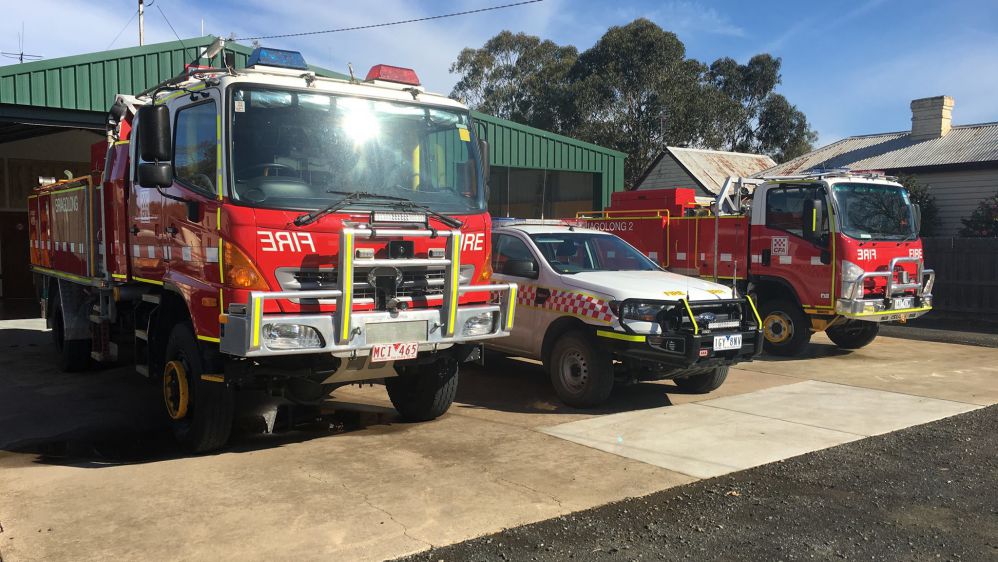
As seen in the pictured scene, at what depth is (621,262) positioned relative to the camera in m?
9.17

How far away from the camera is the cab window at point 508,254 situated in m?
8.74

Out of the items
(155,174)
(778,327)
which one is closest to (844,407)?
(778,327)

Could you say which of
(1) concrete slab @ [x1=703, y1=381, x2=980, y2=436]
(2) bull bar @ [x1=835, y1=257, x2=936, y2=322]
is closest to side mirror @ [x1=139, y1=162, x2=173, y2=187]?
(1) concrete slab @ [x1=703, y1=381, x2=980, y2=436]

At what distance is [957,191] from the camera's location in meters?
22.2

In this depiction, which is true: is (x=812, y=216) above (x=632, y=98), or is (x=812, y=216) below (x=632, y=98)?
below

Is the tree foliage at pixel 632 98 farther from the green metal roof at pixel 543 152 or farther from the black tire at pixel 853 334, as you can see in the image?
the black tire at pixel 853 334

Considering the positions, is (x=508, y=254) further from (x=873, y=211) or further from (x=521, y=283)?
(x=873, y=211)

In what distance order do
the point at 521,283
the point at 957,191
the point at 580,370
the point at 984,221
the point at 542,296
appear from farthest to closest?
the point at 957,191 < the point at 984,221 < the point at 521,283 < the point at 542,296 < the point at 580,370

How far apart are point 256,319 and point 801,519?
3.73 meters

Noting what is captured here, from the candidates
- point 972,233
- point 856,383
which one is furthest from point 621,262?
point 972,233

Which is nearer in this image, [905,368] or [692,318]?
[692,318]

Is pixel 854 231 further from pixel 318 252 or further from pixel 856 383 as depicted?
pixel 318 252

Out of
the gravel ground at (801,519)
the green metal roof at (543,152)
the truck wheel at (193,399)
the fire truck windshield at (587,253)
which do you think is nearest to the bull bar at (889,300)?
the fire truck windshield at (587,253)

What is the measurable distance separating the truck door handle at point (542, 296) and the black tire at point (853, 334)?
229 inches
